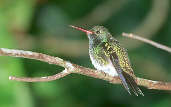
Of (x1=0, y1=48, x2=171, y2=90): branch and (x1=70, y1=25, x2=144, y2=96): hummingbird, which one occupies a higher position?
(x1=70, y1=25, x2=144, y2=96): hummingbird

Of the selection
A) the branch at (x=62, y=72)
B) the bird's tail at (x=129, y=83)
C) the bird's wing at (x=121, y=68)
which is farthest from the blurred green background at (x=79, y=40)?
the branch at (x=62, y=72)

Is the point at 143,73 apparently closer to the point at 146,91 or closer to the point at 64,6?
the point at 146,91

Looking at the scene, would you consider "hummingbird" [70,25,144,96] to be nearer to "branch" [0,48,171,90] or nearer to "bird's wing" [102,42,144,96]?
"bird's wing" [102,42,144,96]

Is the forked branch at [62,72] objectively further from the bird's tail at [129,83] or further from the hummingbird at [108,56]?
the hummingbird at [108,56]

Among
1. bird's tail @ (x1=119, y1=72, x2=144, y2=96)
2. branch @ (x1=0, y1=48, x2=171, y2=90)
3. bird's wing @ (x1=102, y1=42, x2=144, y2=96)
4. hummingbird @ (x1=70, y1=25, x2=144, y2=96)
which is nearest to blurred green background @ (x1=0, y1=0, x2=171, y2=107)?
hummingbird @ (x1=70, y1=25, x2=144, y2=96)

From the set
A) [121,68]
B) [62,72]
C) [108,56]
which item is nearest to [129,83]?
[121,68]

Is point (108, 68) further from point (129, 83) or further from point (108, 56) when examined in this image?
point (129, 83)

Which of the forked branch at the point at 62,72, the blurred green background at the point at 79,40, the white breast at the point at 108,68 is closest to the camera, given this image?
the forked branch at the point at 62,72
